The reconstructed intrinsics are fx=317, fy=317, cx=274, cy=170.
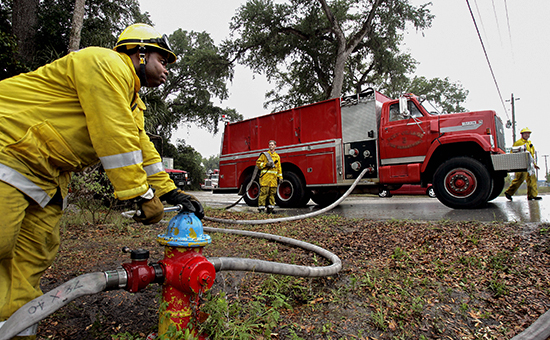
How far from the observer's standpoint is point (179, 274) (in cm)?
151

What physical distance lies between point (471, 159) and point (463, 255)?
3.67 metres

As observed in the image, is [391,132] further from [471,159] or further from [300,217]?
[300,217]

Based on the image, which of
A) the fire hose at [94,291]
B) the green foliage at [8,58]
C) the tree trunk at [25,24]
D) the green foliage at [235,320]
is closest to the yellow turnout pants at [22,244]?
the fire hose at [94,291]

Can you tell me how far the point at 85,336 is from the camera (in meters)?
Result: 1.75

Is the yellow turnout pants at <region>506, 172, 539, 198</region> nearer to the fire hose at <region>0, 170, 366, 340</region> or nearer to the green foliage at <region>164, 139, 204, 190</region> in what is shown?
the fire hose at <region>0, 170, 366, 340</region>

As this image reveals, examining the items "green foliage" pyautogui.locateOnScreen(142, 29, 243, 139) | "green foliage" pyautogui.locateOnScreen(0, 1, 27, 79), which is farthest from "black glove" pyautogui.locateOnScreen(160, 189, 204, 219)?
"green foliage" pyautogui.locateOnScreen(142, 29, 243, 139)

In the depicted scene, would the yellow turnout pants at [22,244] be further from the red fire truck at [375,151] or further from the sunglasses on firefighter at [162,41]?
the red fire truck at [375,151]

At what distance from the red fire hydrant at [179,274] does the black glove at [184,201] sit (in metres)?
0.04

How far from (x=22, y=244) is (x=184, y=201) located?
70 centimetres

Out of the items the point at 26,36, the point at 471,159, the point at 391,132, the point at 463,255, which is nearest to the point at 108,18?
the point at 26,36

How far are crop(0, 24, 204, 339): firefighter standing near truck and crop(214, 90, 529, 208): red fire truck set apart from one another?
6.18 m

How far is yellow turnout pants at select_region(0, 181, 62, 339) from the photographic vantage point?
1.23 metres

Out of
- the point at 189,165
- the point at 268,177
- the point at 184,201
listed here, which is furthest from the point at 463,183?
the point at 189,165

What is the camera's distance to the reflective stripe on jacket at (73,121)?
1.32m
